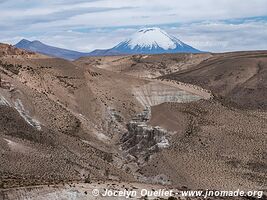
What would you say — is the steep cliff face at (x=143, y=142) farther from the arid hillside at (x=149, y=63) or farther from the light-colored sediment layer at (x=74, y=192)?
the arid hillside at (x=149, y=63)

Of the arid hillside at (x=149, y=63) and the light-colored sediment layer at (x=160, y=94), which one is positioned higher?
the light-colored sediment layer at (x=160, y=94)

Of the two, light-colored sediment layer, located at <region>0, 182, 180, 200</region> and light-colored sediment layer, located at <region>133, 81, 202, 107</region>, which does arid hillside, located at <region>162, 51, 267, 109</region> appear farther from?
light-colored sediment layer, located at <region>0, 182, 180, 200</region>

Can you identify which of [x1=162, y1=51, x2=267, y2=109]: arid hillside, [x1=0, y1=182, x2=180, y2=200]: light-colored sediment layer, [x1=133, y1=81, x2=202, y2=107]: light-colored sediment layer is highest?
[x1=133, y1=81, x2=202, y2=107]: light-colored sediment layer

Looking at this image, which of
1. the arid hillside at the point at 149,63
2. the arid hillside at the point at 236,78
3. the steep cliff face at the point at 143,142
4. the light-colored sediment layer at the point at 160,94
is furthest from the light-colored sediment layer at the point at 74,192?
the arid hillside at the point at 149,63

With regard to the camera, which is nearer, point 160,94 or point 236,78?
point 160,94

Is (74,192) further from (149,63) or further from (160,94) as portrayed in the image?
(149,63)

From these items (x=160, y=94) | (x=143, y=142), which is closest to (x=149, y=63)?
(x=160, y=94)

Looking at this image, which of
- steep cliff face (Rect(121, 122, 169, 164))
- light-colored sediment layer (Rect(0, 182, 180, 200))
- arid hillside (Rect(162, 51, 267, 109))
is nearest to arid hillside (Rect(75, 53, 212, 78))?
arid hillside (Rect(162, 51, 267, 109))

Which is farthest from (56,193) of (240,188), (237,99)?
(237,99)

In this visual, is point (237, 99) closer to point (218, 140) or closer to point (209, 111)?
point (209, 111)

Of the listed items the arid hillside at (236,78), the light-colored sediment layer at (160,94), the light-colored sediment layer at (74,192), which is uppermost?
the light-colored sediment layer at (160,94)

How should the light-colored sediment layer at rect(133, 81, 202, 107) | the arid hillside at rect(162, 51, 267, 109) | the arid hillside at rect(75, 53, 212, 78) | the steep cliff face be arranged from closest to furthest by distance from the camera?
the steep cliff face
the light-colored sediment layer at rect(133, 81, 202, 107)
the arid hillside at rect(162, 51, 267, 109)
the arid hillside at rect(75, 53, 212, 78)
